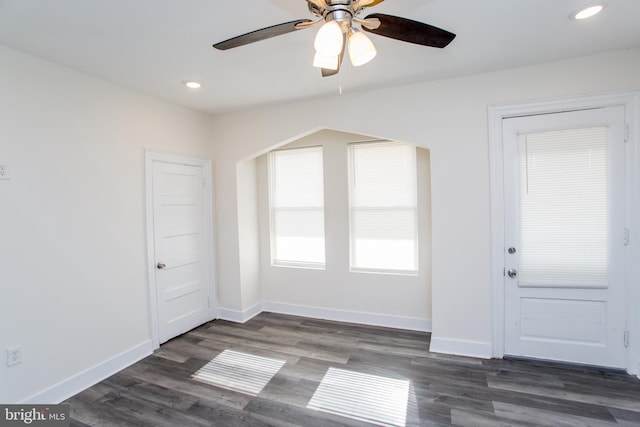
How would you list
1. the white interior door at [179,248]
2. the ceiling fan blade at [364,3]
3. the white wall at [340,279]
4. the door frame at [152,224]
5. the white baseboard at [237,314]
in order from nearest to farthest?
the ceiling fan blade at [364,3]
the door frame at [152,224]
the white interior door at [179,248]
the white wall at [340,279]
the white baseboard at [237,314]

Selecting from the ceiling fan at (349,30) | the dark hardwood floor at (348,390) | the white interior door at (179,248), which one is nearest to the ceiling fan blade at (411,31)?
the ceiling fan at (349,30)

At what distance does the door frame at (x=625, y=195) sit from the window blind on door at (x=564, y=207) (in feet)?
0.50

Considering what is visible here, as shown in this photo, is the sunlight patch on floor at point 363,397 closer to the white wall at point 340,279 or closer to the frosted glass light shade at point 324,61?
the white wall at point 340,279

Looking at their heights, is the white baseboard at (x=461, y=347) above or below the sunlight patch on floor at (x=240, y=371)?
above

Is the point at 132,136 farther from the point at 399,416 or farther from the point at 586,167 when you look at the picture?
the point at 586,167

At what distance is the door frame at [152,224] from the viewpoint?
308cm

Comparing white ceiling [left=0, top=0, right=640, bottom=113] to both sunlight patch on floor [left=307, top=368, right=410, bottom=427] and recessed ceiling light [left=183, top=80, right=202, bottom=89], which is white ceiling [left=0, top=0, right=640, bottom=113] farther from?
sunlight patch on floor [left=307, top=368, right=410, bottom=427]

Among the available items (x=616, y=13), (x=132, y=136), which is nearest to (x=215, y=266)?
(x=132, y=136)

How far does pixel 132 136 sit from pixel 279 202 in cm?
184

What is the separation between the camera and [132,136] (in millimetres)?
2934

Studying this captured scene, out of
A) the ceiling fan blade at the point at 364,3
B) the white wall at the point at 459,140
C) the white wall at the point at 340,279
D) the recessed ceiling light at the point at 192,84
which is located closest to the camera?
the ceiling fan blade at the point at 364,3

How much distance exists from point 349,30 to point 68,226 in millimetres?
2570

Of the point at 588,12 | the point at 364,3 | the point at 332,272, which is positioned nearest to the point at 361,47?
the point at 364,3

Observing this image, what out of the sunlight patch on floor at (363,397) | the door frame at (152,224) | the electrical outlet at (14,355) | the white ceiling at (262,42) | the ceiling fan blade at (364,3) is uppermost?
the white ceiling at (262,42)
